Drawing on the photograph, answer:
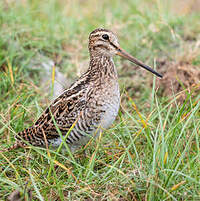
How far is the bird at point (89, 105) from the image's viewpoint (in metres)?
3.94

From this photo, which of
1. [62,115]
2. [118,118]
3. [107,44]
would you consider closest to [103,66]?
[107,44]

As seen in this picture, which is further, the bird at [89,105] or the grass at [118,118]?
the bird at [89,105]

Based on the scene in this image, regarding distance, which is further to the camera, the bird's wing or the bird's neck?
the bird's neck

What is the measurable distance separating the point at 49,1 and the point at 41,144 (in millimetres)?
4093

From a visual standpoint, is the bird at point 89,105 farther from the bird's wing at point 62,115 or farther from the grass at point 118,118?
the grass at point 118,118

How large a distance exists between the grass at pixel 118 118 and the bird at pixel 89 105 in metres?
0.13

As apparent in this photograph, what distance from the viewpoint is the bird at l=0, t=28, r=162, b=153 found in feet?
12.9

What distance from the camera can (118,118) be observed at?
516cm

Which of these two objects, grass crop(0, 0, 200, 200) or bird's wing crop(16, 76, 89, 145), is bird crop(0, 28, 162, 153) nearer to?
bird's wing crop(16, 76, 89, 145)

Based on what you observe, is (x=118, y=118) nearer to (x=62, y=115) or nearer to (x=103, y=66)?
(x=103, y=66)

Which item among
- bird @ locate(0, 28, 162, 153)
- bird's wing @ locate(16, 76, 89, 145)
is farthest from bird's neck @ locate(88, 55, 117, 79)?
bird's wing @ locate(16, 76, 89, 145)

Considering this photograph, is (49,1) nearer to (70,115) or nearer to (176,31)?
(176,31)

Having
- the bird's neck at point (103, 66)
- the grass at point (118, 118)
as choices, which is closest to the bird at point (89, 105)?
the bird's neck at point (103, 66)

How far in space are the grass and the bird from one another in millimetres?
127
